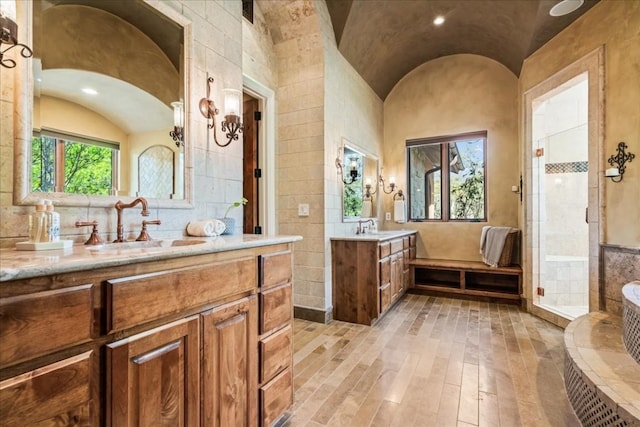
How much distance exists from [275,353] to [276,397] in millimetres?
233

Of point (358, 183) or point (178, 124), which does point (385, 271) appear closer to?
point (358, 183)

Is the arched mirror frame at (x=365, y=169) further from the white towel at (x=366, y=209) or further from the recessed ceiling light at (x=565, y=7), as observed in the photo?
the recessed ceiling light at (x=565, y=7)

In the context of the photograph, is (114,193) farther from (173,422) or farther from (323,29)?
(323,29)

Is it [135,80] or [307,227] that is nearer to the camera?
[135,80]

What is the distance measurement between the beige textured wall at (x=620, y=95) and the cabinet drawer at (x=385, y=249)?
1899mm

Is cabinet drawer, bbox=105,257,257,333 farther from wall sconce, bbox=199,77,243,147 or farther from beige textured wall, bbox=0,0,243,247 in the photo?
wall sconce, bbox=199,77,243,147

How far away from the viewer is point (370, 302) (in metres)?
3.23

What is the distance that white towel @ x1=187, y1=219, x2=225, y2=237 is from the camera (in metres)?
1.81

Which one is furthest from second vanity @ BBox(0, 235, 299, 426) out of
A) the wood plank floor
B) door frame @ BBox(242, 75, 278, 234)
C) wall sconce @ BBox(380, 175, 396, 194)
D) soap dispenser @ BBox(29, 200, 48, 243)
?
wall sconce @ BBox(380, 175, 396, 194)

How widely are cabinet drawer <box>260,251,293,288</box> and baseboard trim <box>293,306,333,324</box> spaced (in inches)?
67.8

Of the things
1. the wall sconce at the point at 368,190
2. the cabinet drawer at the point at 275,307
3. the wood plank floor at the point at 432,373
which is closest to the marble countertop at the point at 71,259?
the cabinet drawer at the point at 275,307

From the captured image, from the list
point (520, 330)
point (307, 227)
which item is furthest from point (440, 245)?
point (307, 227)

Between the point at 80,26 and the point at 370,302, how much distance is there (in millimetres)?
3035

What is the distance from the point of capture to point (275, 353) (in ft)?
5.28
